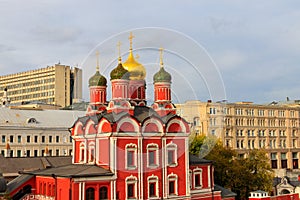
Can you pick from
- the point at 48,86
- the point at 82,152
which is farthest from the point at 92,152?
the point at 48,86

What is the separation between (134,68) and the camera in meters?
38.8

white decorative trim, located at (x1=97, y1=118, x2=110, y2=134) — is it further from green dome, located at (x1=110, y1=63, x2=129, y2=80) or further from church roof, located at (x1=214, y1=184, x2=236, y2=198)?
church roof, located at (x1=214, y1=184, x2=236, y2=198)

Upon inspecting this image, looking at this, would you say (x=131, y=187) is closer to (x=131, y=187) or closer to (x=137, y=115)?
(x=131, y=187)

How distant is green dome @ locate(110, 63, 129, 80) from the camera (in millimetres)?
35719

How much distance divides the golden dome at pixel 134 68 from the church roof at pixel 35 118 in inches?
838

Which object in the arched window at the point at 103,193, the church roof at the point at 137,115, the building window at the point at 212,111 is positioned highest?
the building window at the point at 212,111

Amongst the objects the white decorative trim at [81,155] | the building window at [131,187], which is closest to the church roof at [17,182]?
the white decorative trim at [81,155]

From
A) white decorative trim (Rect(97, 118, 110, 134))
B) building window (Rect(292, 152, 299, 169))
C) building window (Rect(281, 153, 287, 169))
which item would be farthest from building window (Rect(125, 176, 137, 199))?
building window (Rect(292, 152, 299, 169))

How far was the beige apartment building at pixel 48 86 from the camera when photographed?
103 m

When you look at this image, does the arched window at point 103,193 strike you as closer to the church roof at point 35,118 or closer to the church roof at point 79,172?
the church roof at point 79,172

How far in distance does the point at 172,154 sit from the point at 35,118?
27.0 m

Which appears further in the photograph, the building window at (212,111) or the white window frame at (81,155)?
the building window at (212,111)

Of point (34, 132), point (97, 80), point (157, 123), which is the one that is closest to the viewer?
point (157, 123)

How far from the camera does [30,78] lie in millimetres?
109812
